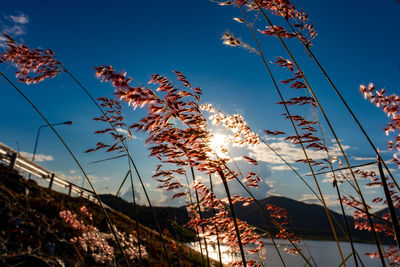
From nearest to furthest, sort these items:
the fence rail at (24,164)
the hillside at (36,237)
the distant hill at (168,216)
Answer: the distant hill at (168,216) < the hillside at (36,237) < the fence rail at (24,164)

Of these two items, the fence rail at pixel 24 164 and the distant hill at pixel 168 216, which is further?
the fence rail at pixel 24 164

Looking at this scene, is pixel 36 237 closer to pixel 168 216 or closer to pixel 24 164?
pixel 24 164

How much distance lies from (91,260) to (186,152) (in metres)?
4.43

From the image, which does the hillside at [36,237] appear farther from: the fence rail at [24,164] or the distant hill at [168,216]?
the fence rail at [24,164]

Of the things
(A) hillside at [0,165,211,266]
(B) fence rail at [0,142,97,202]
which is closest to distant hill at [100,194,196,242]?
(A) hillside at [0,165,211,266]

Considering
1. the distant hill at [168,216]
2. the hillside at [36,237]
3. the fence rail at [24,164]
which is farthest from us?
the fence rail at [24,164]

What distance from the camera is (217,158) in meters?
1.91

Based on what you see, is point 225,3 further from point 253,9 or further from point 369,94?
point 369,94

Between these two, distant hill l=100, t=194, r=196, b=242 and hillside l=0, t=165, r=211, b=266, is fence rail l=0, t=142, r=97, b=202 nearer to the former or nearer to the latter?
hillside l=0, t=165, r=211, b=266

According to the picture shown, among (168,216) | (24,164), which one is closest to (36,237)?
(24,164)

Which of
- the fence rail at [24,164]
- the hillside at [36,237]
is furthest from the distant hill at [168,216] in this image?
the fence rail at [24,164]

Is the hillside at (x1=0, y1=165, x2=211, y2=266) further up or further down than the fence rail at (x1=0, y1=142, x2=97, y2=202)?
further down

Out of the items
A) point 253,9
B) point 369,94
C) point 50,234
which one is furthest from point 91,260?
point 369,94

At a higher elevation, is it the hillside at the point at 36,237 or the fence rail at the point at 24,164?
the fence rail at the point at 24,164
